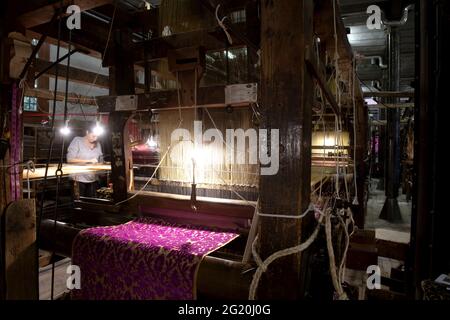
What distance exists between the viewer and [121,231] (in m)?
2.90

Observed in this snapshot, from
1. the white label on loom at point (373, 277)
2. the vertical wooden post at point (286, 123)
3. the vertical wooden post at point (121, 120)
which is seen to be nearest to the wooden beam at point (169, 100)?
the vertical wooden post at point (121, 120)

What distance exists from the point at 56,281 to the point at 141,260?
3.79 m

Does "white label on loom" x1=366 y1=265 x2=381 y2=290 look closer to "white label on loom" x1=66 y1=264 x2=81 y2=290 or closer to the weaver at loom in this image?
the weaver at loom

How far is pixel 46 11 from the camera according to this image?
263cm

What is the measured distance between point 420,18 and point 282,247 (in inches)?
119

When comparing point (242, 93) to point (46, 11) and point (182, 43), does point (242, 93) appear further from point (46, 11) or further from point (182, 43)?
point (46, 11)

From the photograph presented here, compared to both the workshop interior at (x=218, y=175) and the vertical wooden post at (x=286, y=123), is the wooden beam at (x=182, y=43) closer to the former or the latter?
the workshop interior at (x=218, y=175)

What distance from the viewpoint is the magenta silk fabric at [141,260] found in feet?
7.35

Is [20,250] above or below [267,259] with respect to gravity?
below

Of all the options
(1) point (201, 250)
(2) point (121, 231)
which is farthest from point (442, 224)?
(2) point (121, 231)

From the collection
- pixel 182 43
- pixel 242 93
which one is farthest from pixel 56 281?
pixel 242 93

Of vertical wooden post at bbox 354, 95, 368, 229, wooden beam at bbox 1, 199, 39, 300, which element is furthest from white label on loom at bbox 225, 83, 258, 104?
vertical wooden post at bbox 354, 95, 368, 229
